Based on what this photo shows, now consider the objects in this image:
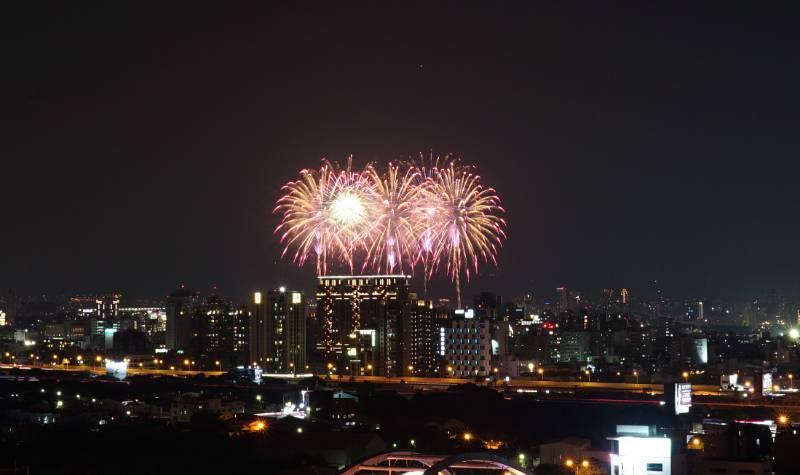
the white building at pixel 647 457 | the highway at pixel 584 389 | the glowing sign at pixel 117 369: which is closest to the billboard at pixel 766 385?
the highway at pixel 584 389

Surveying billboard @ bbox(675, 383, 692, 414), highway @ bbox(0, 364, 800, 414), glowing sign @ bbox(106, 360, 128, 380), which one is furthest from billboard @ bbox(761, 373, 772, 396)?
glowing sign @ bbox(106, 360, 128, 380)

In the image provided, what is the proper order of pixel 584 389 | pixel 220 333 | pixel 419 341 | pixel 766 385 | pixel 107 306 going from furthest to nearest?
pixel 107 306, pixel 220 333, pixel 419 341, pixel 584 389, pixel 766 385

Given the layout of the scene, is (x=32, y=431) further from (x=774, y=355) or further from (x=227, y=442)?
(x=774, y=355)

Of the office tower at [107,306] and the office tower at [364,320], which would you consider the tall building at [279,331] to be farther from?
the office tower at [107,306]

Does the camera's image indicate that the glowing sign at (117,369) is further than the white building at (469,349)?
Yes

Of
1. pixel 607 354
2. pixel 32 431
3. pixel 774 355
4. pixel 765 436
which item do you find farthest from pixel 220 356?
pixel 765 436

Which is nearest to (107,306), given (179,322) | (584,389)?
(179,322)

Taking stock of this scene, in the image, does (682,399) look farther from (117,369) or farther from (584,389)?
(117,369)
